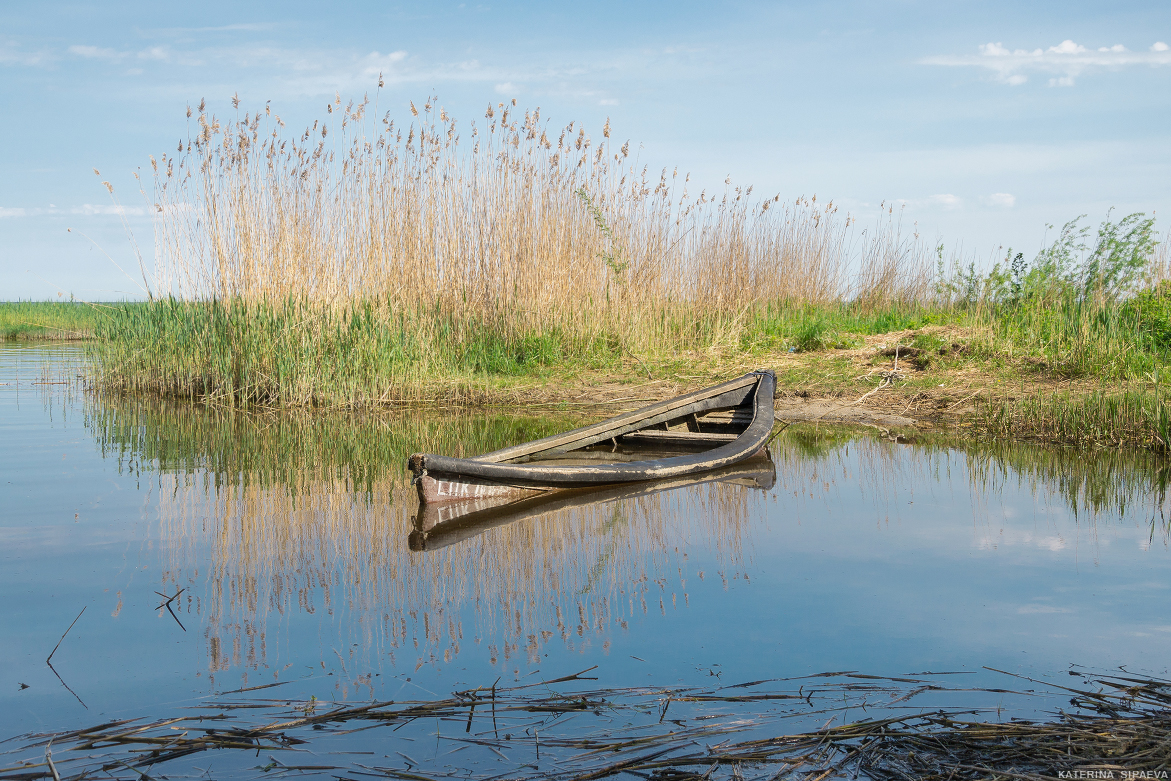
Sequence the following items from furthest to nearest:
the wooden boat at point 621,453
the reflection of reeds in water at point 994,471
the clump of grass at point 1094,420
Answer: the clump of grass at point 1094,420, the reflection of reeds in water at point 994,471, the wooden boat at point 621,453

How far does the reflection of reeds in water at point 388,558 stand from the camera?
2.46m

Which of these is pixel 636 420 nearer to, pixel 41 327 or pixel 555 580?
pixel 555 580

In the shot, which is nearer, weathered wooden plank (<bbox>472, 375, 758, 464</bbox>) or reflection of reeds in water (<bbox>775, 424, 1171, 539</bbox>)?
reflection of reeds in water (<bbox>775, 424, 1171, 539</bbox>)

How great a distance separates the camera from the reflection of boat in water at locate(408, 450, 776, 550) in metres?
3.61

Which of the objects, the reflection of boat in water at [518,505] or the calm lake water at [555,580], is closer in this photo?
the calm lake water at [555,580]

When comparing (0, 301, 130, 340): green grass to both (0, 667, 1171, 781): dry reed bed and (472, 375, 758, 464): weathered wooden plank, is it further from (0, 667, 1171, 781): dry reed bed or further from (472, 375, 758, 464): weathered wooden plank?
(0, 667, 1171, 781): dry reed bed

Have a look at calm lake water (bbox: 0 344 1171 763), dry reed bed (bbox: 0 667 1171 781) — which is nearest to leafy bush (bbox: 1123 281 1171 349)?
calm lake water (bbox: 0 344 1171 763)

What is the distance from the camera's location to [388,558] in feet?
10.5

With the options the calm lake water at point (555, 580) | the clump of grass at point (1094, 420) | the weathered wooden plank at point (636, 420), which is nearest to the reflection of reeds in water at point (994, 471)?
the calm lake water at point (555, 580)

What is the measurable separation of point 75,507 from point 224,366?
376cm

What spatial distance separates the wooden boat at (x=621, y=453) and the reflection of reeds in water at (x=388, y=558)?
0.20m

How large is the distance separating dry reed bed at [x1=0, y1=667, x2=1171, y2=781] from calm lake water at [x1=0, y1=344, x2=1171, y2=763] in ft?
0.39

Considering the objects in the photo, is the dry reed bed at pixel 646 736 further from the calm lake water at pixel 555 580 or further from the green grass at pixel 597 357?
the green grass at pixel 597 357

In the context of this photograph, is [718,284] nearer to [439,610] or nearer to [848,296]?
[848,296]
